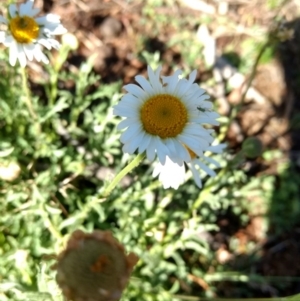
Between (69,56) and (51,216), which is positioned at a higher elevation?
(69,56)

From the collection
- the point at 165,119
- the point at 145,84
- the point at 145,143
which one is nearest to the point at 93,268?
the point at 145,143

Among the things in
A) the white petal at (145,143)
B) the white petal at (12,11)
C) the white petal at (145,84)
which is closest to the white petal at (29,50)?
the white petal at (12,11)

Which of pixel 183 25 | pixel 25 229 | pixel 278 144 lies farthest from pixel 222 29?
pixel 25 229

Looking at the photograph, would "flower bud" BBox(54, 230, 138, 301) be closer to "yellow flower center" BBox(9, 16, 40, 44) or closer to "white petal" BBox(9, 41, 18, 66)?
"white petal" BBox(9, 41, 18, 66)

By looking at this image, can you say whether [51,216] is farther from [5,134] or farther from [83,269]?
[83,269]

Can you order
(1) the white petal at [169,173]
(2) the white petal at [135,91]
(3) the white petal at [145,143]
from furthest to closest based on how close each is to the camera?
(1) the white petal at [169,173] → (2) the white petal at [135,91] → (3) the white petal at [145,143]

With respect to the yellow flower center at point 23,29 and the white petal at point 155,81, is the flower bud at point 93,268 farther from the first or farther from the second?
the yellow flower center at point 23,29

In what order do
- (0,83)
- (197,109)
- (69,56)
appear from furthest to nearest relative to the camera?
(69,56) → (0,83) → (197,109)
